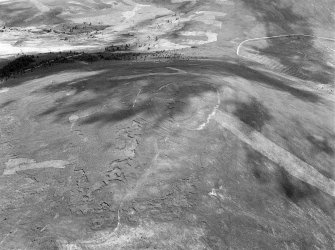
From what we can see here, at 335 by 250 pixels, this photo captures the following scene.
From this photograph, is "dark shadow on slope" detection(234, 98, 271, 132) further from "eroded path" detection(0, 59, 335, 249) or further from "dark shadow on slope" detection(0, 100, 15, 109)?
"dark shadow on slope" detection(0, 100, 15, 109)

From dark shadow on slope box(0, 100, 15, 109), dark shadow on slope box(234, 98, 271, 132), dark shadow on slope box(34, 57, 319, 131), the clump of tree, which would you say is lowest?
the clump of tree

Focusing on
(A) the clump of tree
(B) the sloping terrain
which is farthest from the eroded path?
(A) the clump of tree

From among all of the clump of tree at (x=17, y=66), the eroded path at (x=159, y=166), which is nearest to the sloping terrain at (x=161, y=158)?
the eroded path at (x=159, y=166)

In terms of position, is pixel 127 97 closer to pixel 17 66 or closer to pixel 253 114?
pixel 253 114

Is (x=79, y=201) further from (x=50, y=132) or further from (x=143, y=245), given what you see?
(x=50, y=132)

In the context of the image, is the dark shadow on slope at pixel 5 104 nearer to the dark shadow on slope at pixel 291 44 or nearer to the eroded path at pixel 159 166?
the eroded path at pixel 159 166

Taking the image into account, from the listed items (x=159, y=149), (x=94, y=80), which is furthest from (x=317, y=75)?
(x=159, y=149)

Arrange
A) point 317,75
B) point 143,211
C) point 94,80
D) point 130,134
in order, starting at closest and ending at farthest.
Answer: point 143,211 → point 130,134 → point 94,80 → point 317,75
